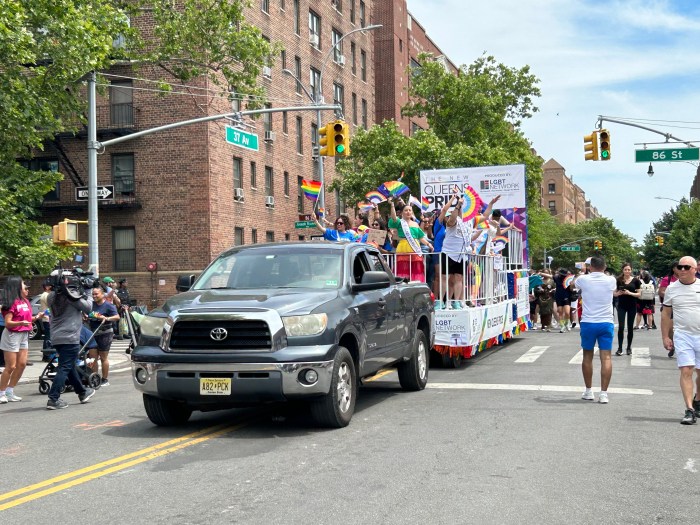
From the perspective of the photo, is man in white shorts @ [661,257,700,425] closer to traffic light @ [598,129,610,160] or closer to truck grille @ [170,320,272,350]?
truck grille @ [170,320,272,350]

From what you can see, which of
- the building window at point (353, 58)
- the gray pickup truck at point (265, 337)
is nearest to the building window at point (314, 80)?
the building window at point (353, 58)

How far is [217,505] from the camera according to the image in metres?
5.67

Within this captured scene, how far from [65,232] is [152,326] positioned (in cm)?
1093

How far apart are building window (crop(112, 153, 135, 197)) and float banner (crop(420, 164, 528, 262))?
16.9 metres

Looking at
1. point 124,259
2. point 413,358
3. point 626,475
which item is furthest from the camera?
point 124,259

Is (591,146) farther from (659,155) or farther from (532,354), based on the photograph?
(532,354)

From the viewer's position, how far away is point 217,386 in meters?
8.01

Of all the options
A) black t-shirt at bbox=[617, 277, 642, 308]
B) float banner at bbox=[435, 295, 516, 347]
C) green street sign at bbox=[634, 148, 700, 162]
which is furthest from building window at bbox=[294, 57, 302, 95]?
float banner at bbox=[435, 295, 516, 347]

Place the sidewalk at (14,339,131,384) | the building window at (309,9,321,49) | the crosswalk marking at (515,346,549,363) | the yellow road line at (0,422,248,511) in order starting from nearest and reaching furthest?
the yellow road line at (0,422,248,511)
the crosswalk marking at (515,346,549,363)
the sidewalk at (14,339,131,384)
the building window at (309,9,321,49)

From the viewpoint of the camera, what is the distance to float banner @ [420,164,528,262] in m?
20.7

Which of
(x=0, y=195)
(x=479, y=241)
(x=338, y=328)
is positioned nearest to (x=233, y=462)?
(x=338, y=328)

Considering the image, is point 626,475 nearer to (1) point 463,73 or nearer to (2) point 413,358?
(2) point 413,358

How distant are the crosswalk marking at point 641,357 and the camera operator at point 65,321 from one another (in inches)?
395

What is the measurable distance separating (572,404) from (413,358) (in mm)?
2120
